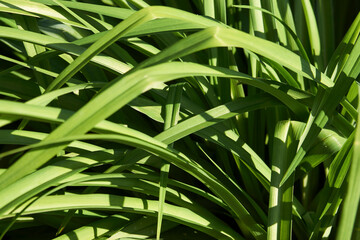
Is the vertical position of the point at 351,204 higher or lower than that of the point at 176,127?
lower

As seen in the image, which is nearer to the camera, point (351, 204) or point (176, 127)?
point (351, 204)

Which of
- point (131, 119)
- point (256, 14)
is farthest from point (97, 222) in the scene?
point (256, 14)

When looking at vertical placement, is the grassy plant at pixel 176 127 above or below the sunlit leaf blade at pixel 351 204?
above

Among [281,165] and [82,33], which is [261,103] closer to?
[281,165]

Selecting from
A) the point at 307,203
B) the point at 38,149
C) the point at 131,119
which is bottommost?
the point at 38,149

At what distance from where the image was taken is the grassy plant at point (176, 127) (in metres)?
0.52

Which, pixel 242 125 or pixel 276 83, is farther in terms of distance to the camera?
pixel 242 125

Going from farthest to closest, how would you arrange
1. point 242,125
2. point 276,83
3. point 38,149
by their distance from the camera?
point 242,125 < point 276,83 < point 38,149

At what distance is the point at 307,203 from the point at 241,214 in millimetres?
240

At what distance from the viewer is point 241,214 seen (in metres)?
0.72

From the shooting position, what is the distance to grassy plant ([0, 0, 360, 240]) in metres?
0.52

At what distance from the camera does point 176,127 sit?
64 centimetres

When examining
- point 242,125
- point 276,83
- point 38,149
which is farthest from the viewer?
point 242,125

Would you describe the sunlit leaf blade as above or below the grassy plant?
below
